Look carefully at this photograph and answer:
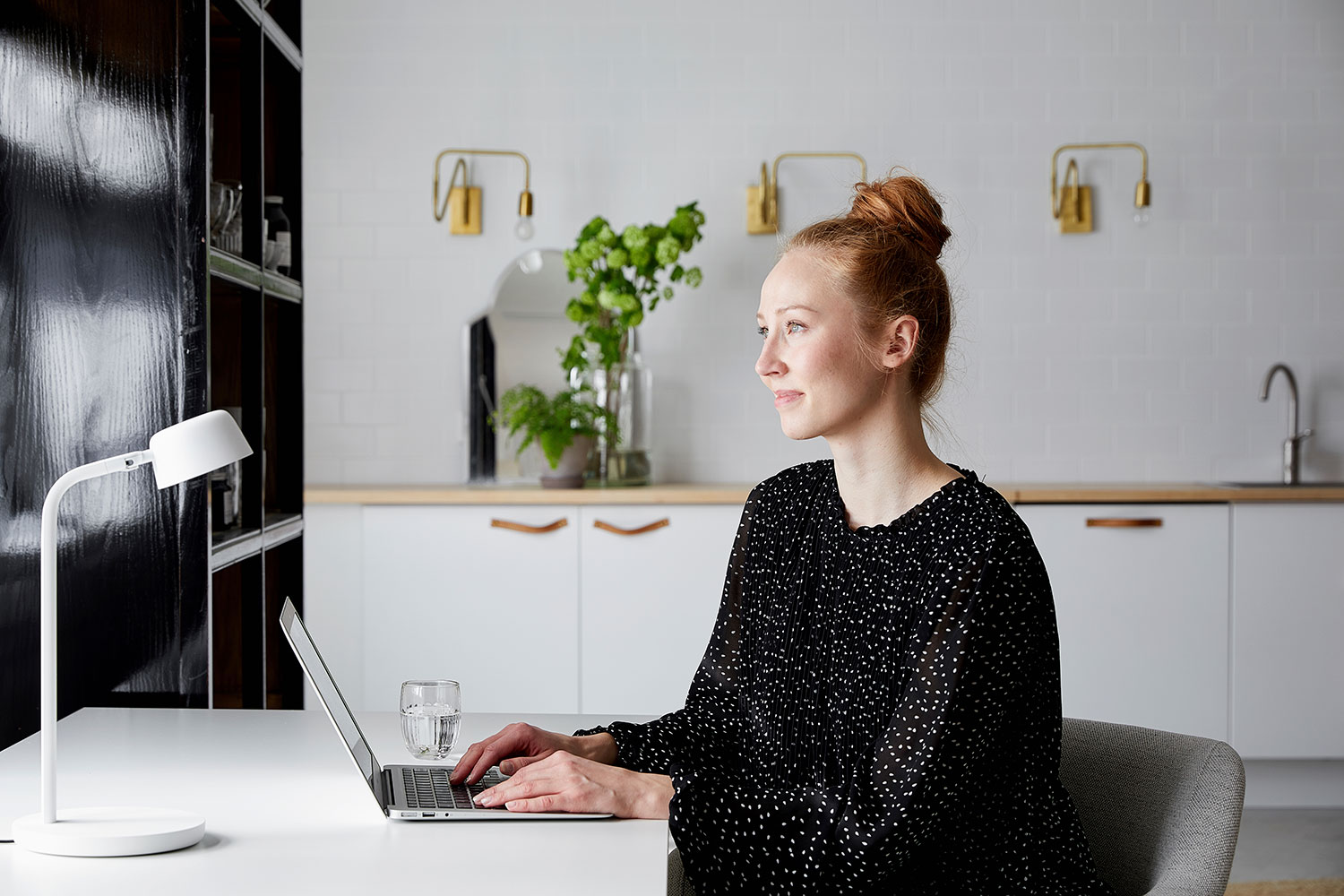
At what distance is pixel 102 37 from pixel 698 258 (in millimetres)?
2463

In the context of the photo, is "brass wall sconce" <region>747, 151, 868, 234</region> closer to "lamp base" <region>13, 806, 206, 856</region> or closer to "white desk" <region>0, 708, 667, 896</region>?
"white desk" <region>0, 708, 667, 896</region>

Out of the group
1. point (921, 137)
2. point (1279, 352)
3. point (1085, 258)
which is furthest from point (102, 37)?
point (1279, 352)

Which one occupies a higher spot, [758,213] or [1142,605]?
[758,213]

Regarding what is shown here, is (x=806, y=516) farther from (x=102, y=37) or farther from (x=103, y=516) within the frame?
(x=102, y=37)

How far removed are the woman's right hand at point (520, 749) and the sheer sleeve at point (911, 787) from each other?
23cm

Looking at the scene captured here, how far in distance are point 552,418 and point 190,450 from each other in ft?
8.56

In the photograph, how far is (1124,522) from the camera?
370 cm

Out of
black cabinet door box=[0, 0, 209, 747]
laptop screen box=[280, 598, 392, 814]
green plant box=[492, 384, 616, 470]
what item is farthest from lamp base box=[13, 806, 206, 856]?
green plant box=[492, 384, 616, 470]

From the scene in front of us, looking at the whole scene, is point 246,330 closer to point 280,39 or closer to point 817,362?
point 280,39

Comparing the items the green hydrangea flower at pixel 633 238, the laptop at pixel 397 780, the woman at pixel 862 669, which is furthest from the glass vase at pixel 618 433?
the laptop at pixel 397 780

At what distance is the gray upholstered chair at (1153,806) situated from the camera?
4.37 feet

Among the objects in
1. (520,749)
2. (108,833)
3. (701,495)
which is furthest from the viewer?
(701,495)

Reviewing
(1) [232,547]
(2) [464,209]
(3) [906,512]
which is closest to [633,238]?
(2) [464,209]

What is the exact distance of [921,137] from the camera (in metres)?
4.24
